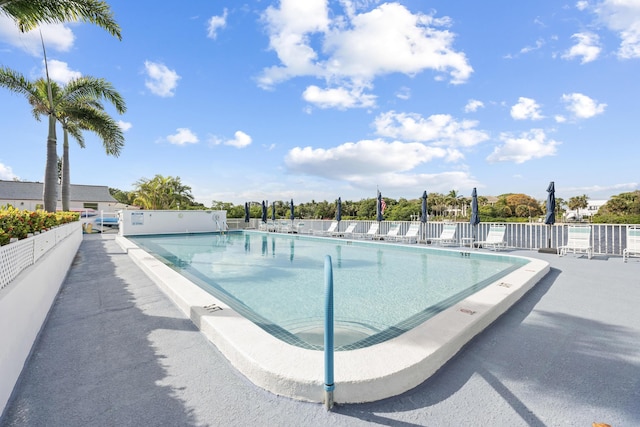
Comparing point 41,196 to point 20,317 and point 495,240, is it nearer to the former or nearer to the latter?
point 20,317

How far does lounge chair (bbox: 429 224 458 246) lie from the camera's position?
40.5 feet

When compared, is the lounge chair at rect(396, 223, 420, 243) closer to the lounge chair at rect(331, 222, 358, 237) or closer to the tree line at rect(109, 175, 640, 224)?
the tree line at rect(109, 175, 640, 224)

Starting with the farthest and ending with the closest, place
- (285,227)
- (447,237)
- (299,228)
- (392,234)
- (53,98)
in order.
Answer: (285,227), (299,228), (392,234), (53,98), (447,237)

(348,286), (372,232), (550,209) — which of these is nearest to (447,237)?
(550,209)

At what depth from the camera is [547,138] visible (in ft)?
56.9

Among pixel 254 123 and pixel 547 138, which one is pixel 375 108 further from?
pixel 547 138

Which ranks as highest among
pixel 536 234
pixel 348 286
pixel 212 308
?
pixel 536 234

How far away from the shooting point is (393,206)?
5900cm

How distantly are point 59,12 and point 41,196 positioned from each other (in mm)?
37999

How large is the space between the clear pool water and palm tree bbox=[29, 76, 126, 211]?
9.01m

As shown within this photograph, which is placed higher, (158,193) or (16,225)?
(158,193)

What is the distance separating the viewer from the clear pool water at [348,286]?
394 centimetres

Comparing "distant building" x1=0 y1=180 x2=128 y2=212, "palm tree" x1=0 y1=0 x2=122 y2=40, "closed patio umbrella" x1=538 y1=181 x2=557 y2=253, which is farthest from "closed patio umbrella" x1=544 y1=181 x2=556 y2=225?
"distant building" x1=0 y1=180 x2=128 y2=212

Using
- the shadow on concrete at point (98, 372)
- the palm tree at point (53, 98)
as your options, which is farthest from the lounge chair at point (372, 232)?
the palm tree at point (53, 98)
